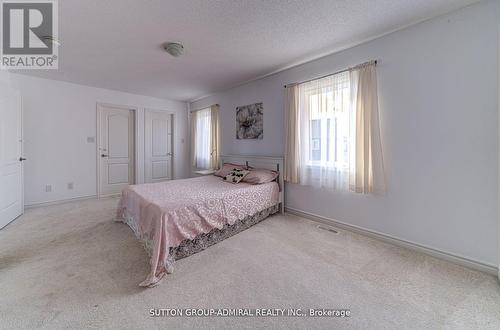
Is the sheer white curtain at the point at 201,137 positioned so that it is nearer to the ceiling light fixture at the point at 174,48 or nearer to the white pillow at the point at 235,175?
the white pillow at the point at 235,175

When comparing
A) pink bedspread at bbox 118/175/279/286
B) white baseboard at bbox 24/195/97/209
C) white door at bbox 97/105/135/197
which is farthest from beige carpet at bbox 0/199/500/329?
white door at bbox 97/105/135/197

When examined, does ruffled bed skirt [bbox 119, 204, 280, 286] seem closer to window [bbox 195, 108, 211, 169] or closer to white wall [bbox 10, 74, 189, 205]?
white wall [bbox 10, 74, 189, 205]

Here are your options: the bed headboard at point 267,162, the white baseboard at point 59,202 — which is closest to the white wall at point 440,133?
the bed headboard at point 267,162

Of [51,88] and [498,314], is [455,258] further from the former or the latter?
[51,88]

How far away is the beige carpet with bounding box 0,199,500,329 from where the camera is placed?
130cm

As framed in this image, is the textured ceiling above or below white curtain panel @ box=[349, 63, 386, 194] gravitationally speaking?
above

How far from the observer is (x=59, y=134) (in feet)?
12.7

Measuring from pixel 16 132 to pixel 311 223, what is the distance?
4527 millimetres

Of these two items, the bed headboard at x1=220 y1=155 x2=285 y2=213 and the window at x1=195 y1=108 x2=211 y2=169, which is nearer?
the bed headboard at x1=220 y1=155 x2=285 y2=213

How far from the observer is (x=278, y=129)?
345 centimetres

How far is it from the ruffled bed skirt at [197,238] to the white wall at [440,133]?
136 cm

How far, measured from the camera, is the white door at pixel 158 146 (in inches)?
197

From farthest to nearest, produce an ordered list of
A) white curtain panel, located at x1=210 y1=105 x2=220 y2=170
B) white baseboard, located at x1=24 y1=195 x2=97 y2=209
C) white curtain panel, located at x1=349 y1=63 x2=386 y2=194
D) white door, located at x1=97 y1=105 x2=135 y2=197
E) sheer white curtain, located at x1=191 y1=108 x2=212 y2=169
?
1. sheer white curtain, located at x1=191 y1=108 x2=212 y2=169
2. white curtain panel, located at x1=210 y1=105 x2=220 y2=170
3. white door, located at x1=97 y1=105 x2=135 y2=197
4. white baseboard, located at x1=24 y1=195 x2=97 y2=209
5. white curtain panel, located at x1=349 y1=63 x2=386 y2=194

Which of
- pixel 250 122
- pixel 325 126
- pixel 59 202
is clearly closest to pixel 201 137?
pixel 250 122
